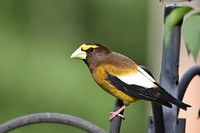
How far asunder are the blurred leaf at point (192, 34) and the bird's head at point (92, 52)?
40.2 inches

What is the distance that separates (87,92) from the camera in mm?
10188

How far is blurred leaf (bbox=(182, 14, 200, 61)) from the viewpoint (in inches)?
62.2

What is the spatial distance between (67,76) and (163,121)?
7.91 metres

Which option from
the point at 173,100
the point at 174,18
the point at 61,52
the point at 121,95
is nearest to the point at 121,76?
the point at 121,95

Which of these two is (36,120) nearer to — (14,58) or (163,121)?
(163,121)

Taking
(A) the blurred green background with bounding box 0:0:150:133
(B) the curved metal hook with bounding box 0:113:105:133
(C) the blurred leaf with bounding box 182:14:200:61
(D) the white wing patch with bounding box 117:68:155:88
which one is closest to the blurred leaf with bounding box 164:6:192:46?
(C) the blurred leaf with bounding box 182:14:200:61

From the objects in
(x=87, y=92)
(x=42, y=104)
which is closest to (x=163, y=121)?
(x=42, y=104)

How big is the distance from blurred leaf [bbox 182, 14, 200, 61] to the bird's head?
102 centimetres

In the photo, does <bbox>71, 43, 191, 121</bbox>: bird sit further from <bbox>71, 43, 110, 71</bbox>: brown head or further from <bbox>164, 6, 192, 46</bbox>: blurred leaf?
<bbox>164, 6, 192, 46</bbox>: blurred leaf

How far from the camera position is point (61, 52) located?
34.9 feet

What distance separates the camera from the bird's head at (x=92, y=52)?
265 centimetres

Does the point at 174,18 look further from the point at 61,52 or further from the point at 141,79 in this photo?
the point at 61,52

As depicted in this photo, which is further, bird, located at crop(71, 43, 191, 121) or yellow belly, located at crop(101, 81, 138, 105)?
yellow belly, located at crop(101, 81, 138, 105)

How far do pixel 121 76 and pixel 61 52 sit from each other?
314 inches
